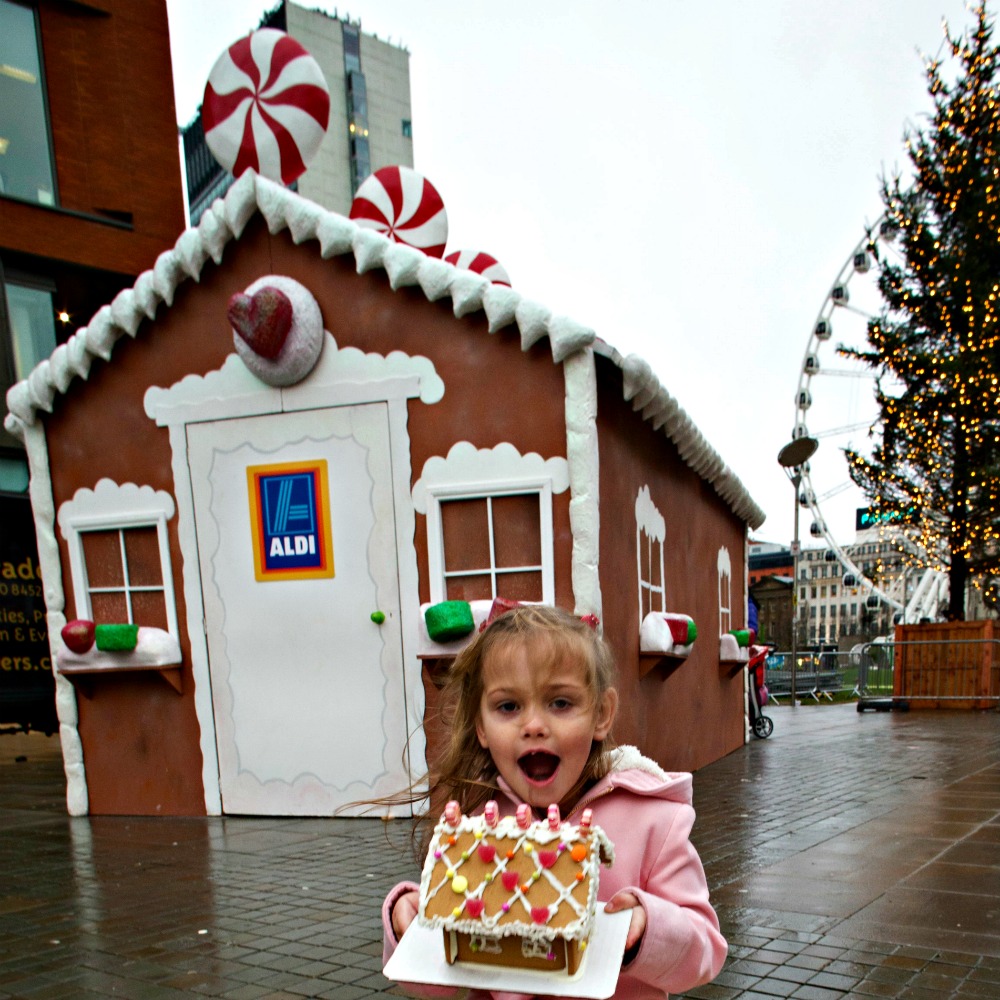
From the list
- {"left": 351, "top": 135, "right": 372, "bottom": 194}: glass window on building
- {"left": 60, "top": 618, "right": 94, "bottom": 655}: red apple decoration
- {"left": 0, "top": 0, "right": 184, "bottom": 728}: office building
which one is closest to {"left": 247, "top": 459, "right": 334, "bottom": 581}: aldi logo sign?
{"left": 60, "top": 618, "right": 94, "bottom": 655}: red apple decoration

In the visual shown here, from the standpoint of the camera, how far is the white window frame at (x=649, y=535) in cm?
734

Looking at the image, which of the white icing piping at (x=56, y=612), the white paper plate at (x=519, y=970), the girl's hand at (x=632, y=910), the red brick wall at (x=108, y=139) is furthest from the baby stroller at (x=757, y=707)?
the white paper plate at (x=519, y=970)

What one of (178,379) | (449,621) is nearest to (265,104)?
(178,379)

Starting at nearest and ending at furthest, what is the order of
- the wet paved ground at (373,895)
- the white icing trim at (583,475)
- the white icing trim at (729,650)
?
the wet paved ground at (373,895) < the white icing trim at (583,475) < the white icing trim at (729,650)

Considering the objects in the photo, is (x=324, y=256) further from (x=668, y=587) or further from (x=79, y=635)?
(x=668, y=587)

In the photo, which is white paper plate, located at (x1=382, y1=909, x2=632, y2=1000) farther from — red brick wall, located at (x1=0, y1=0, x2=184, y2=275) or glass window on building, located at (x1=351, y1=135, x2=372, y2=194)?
glass window on building, located at (x1=351, y1=135, x2=372, y2=194)

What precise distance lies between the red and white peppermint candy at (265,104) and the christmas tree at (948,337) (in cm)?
1665

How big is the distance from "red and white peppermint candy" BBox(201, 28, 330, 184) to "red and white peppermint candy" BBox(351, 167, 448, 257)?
1.13 m

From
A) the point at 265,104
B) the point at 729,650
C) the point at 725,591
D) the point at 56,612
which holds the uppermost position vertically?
the point at 265,104

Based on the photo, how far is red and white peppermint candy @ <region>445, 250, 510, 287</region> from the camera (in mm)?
9212

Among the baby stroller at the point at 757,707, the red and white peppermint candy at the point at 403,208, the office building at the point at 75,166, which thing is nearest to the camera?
the red and white peppermint candy at the point at 403,208

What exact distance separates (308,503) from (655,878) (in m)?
5.50

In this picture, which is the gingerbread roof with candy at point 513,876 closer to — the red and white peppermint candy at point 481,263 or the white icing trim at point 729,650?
the red and white peppermint candy at point 481,263

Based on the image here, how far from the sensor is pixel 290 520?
6953 mm
